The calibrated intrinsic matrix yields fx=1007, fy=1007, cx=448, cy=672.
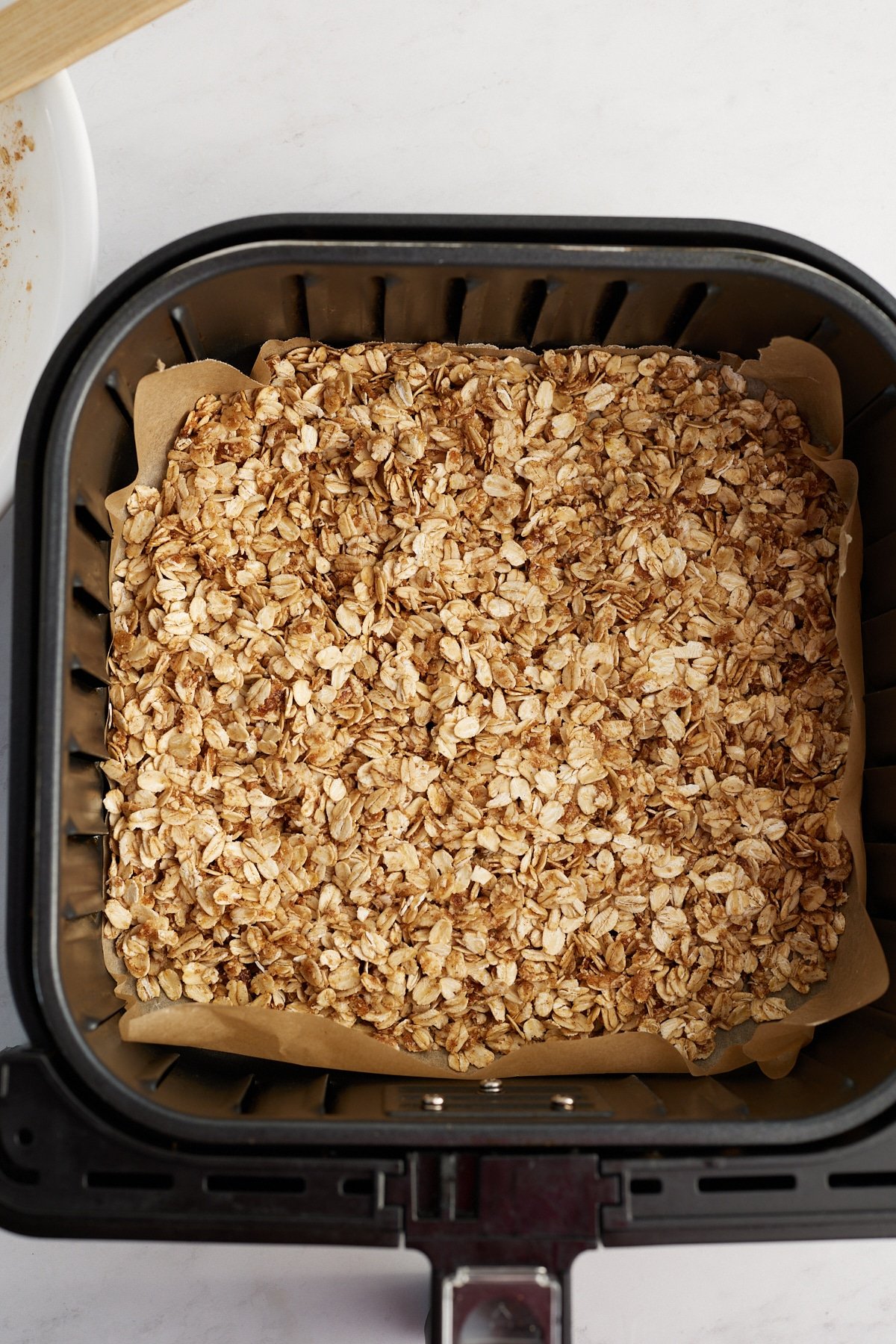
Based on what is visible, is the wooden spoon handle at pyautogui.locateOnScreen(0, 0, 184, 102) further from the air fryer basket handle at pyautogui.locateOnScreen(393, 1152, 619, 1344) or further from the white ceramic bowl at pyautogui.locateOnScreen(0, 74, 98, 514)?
the air fryer basket handle at pyautogui.locateOnScreen(393, 1152, 619, 1344)

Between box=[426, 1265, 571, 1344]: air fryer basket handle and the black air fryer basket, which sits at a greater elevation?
the black air fryer basket

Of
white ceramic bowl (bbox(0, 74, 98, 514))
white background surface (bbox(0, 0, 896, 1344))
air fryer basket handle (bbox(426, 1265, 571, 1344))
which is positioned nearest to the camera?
air fryer basket handle (bbox(426, 1265, 571, 1344))

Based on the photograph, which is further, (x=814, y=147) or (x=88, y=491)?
(x=814, y=147)

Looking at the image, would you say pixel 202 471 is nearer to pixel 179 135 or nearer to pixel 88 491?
pixel 88 491

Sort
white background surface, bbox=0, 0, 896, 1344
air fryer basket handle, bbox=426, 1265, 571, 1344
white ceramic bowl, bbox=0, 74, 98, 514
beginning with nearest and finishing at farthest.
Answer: air fryer basket handle, bbox=426, 1265, 571, 1344 < white ceramic bowl, bbox=0, 74, 98, 514 < white background surface, bbox=0, 0, 896, 1344

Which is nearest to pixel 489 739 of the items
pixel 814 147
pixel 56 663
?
pixel 56 663

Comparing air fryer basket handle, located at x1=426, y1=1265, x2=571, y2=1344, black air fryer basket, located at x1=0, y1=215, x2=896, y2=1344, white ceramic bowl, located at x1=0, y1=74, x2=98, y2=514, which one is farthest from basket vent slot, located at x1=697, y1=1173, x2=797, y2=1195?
white ceramic bowl, located at x1=0, y1=74, x2=98, y2=514

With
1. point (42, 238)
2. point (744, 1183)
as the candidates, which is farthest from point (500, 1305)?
point (42, 238)
